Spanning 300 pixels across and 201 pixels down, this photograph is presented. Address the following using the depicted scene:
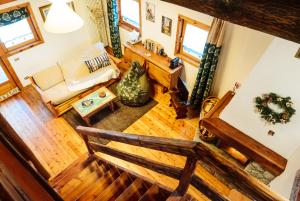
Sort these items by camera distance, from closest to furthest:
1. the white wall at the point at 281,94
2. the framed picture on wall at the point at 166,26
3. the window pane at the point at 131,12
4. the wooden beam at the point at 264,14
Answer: the wooden beam at the point at 264,14 → the white wall at the point at 281,94 → the framed picture on wall at the point at 166,26 → the window pane at the point at 131,12

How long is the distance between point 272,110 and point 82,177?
2869mm

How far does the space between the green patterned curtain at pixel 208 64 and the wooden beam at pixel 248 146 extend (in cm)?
107

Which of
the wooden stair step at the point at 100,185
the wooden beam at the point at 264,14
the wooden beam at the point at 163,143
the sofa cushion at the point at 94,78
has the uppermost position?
the wooden beam at the point at 264,14

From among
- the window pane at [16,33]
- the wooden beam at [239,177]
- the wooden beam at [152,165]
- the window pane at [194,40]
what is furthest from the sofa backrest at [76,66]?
the wooden beam at [239,177]

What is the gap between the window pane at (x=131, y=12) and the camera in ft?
18.2

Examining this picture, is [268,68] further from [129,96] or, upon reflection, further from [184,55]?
[129,96]

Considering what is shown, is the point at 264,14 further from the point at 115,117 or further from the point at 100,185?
the point at 115,117

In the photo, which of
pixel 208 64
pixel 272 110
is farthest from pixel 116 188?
pixel 208 64

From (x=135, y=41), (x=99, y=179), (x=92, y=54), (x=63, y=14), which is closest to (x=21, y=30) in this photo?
(x=92, y=54)

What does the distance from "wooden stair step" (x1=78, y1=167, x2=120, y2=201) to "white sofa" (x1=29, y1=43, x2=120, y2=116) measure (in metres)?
2.75

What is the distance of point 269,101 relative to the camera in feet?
9.80

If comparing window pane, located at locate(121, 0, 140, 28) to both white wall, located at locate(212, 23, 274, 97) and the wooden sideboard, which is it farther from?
white wall, located at locate(212, 23, 274, 97)

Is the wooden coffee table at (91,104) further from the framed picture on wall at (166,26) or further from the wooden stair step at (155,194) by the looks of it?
the wooden stair step at (155,194)

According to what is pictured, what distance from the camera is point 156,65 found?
521 cm
